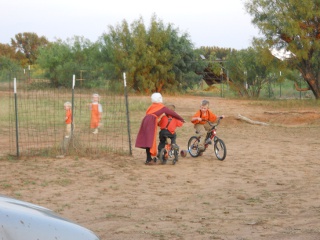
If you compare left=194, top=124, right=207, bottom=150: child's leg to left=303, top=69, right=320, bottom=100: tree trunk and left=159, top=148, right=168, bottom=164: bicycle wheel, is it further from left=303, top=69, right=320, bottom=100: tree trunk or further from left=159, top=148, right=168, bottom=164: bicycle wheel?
left=303, top=69, right=320, bottom=100: tree trunk

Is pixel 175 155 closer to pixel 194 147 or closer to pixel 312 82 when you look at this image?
pixel 194 147

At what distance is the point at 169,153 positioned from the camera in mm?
14328

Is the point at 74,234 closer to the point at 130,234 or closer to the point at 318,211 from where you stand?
the point at 130,234

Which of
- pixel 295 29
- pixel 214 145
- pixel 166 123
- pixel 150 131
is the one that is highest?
pixel 295 29

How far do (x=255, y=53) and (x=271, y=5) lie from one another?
11.0ft

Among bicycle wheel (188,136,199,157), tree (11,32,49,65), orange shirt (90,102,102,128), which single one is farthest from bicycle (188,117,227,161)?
tree (11,32,49,65)

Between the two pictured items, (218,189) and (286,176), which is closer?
(218,189)

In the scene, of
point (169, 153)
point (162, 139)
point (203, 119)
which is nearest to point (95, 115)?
point (203, 119)

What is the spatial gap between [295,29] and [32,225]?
33025mm

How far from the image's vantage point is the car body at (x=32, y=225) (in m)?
3.55

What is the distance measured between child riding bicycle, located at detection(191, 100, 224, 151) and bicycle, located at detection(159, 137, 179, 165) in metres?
1.04

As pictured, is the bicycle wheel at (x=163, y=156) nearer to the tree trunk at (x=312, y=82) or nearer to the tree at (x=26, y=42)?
the tree trunk at (x=312, y=82)

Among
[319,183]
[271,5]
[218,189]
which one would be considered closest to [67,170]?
[218,189]

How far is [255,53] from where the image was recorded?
4006 cm
